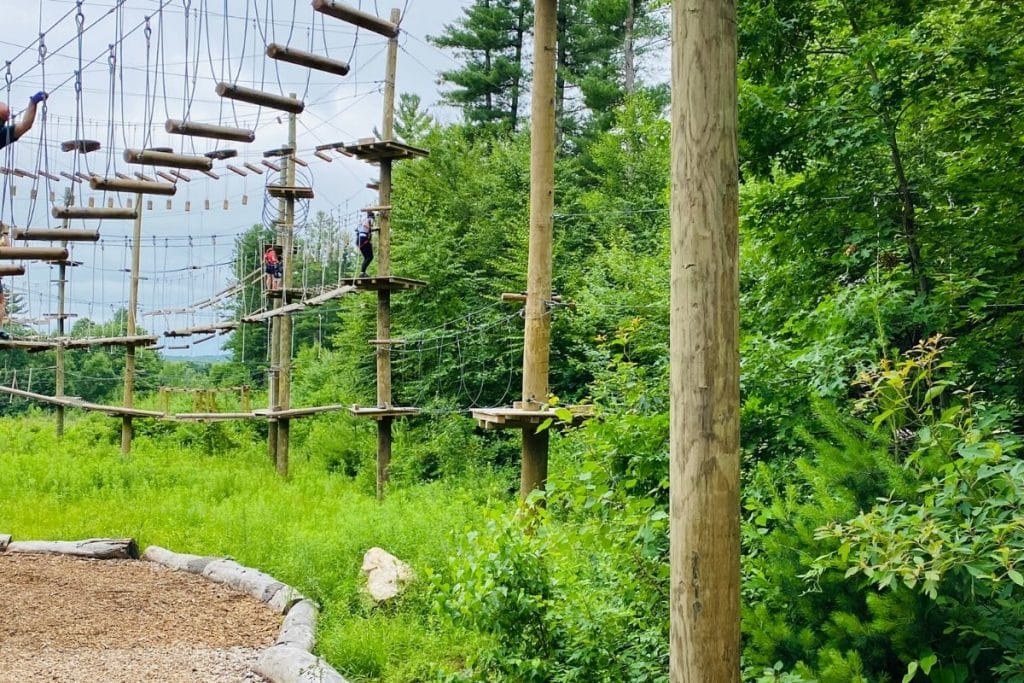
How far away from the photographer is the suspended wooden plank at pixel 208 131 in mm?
6188

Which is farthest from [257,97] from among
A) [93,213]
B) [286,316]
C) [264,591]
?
[286,316]

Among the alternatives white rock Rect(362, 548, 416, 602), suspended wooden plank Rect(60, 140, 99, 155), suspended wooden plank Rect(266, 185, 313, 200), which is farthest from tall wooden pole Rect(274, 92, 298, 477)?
white rock Rect(362, 548, 416, 602)

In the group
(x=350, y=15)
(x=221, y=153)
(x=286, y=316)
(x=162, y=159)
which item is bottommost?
(x=286, y=316)

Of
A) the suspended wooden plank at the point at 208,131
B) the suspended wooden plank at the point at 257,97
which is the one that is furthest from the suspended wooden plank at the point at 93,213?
the suspended wooden plank at the point at 257,97

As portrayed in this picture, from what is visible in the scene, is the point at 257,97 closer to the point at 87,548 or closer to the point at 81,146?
the point at 81,146

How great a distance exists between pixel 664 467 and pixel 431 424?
38.6ft

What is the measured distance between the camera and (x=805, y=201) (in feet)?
15.4

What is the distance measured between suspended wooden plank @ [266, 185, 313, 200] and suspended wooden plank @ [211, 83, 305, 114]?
7.95 m

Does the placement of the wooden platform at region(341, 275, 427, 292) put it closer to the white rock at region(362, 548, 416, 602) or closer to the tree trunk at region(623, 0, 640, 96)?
the white rock at region(362, 548, 416, 602)

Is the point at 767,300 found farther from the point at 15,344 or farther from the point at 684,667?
the point at 15,344

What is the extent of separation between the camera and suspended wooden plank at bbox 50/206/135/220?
26.2 feet

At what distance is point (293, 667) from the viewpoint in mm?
5168

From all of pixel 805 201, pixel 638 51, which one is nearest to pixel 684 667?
pixel 805 201

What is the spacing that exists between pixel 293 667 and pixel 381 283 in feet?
22.2
